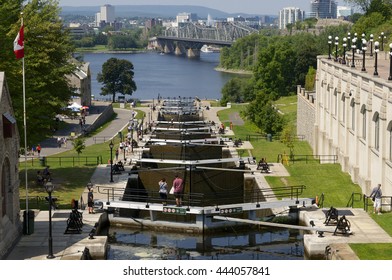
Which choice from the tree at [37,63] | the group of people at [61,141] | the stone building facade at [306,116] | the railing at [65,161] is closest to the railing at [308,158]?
the stone building facade at [306,116]

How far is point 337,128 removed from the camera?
186ft

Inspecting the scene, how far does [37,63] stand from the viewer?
45.8 metres

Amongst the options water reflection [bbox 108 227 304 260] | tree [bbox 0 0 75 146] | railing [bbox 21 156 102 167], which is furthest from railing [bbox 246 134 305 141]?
water reflection [bbox 108 227 304 260]

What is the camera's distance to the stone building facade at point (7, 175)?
30750 millimetres

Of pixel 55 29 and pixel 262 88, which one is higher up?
pixel 55 29

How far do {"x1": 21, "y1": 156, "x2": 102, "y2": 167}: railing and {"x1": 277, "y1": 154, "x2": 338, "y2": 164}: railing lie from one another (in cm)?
1261

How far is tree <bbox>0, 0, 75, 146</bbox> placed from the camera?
4244 cm

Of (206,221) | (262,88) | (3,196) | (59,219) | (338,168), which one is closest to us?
(3,196)

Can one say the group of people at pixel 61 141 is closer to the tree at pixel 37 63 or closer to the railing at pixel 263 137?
the tree at pixel 37 63

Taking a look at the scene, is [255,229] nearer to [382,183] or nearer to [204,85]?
[382,183]

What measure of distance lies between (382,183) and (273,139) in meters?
33.2

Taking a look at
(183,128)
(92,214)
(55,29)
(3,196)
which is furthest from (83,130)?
(3,196)

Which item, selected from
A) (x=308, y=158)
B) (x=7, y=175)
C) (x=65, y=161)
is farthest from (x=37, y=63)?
(x=308, y=158)

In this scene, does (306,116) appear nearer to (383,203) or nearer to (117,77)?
(383,203)
